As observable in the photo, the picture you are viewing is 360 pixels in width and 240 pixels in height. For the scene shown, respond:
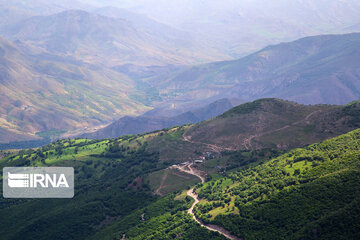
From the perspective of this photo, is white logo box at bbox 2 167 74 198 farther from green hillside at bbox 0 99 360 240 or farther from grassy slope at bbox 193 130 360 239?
grassy slope at bbox 193 130 360 239

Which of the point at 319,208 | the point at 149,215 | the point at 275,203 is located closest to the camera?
the point at 319,208

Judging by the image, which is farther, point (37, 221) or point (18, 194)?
point (18, 194)

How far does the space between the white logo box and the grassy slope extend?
58.0 meters

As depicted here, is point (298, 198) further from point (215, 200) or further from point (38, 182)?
point (38, 182)

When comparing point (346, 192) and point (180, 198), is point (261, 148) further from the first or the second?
point (346, 192)

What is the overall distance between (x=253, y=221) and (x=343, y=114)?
3347 inches

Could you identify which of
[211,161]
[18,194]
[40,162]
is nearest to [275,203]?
[211,161]

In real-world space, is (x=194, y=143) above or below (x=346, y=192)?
above

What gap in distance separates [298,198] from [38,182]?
10135 centimetres

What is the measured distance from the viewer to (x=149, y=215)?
106 metres

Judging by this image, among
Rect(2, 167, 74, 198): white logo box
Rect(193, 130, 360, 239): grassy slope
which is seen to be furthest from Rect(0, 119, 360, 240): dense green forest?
Rect(2, 167, 74, 198): white logo box

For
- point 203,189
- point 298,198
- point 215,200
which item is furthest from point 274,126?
point 298,198

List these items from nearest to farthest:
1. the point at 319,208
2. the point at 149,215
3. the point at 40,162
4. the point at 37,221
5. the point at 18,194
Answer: the point at 319,208
the point at 149,215
the point at 37,221
the point at 18,194
the point at 40,162

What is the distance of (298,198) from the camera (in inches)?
3219
